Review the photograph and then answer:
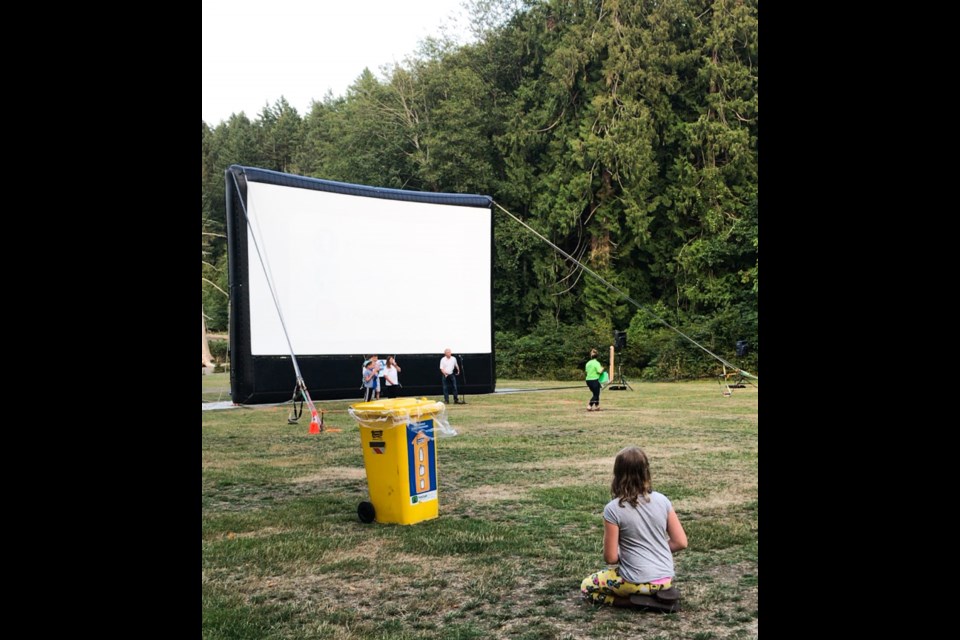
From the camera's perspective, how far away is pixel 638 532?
14.2 feet

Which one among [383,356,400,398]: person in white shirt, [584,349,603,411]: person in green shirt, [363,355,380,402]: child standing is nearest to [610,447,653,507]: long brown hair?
[584,349,603,411]: person in green shirt

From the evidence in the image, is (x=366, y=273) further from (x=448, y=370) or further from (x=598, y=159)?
(x=598, y=159)

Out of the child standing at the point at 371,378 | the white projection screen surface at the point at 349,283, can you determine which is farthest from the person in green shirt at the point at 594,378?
the child standing at the point at 371,378

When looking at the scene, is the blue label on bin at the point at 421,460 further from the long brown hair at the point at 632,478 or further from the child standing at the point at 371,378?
the child standing at the point at 371,378

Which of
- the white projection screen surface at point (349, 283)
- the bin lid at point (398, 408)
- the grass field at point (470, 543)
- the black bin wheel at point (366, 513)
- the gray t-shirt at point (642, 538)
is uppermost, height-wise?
the white projection screen surface at point (349, 283)

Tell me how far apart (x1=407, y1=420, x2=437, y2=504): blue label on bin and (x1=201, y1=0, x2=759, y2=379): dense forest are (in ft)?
82.9

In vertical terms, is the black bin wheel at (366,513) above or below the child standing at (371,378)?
below

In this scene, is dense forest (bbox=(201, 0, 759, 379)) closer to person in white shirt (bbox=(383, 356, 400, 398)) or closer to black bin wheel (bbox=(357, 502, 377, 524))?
person in white shirt (bbox=(383, 356, 400, 398))

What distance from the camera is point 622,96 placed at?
37.8 meters

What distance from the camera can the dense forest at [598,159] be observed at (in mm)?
35594

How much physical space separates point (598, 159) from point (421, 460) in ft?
107

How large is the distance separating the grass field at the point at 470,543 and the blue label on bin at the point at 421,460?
0.86 ft

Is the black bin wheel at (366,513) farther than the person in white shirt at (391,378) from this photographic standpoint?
No
